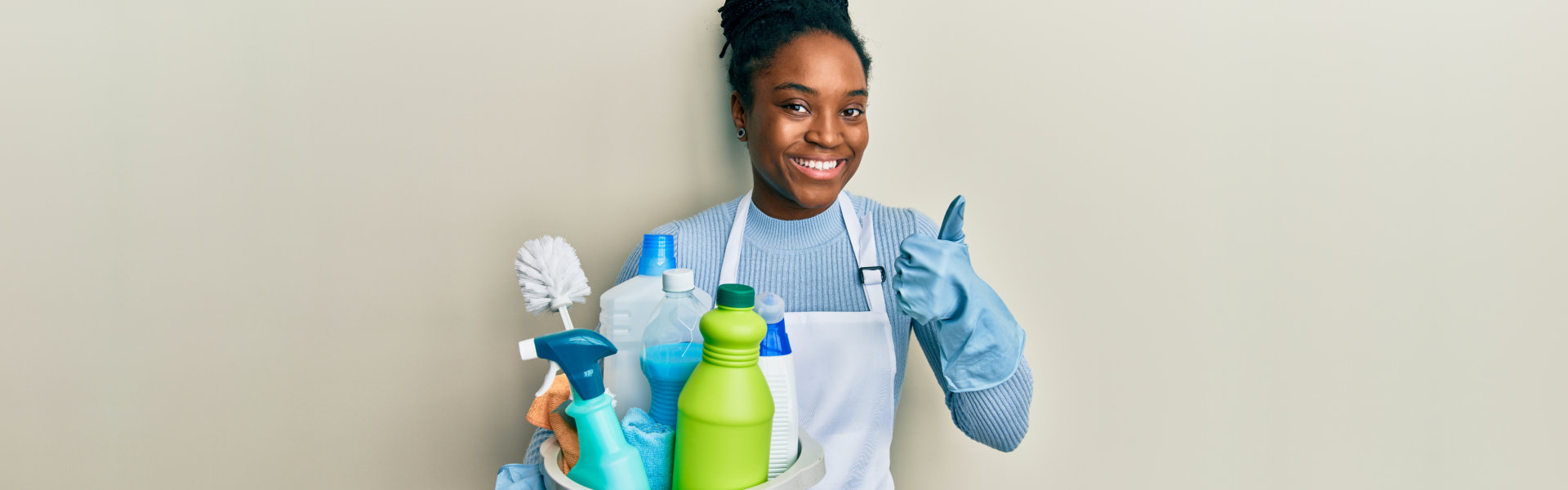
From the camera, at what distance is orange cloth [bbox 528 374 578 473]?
2.11 ft

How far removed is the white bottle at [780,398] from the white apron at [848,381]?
0.22 meters

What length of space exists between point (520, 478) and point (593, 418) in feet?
0.66

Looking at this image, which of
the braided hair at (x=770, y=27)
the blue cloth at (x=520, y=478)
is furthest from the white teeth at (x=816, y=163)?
the blue cloth at (x=520, y=478)

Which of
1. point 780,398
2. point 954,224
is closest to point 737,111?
point 954,224

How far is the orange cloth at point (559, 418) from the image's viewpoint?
0.64 metres

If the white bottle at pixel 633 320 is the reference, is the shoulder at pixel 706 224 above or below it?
above

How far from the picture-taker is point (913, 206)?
1.11 meters

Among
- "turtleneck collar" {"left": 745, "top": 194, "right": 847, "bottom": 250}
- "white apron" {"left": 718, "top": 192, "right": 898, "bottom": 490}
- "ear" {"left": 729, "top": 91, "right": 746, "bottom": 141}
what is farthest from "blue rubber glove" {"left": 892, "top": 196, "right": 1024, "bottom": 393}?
"ear" {"left": 729, "top": 91, "right": 746, "bottom": 141}

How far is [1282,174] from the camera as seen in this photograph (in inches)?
42.2

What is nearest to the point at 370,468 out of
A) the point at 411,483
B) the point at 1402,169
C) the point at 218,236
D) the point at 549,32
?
A: the point at 411,483

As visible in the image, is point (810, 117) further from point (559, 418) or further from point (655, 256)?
point (559, 418)

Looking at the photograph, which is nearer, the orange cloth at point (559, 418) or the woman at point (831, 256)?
the orange cloth at point (559, 418)

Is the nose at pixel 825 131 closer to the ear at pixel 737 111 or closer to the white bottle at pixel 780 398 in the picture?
the ear at pixel 737 111

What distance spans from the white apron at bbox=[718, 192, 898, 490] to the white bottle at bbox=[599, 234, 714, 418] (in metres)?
0.18
